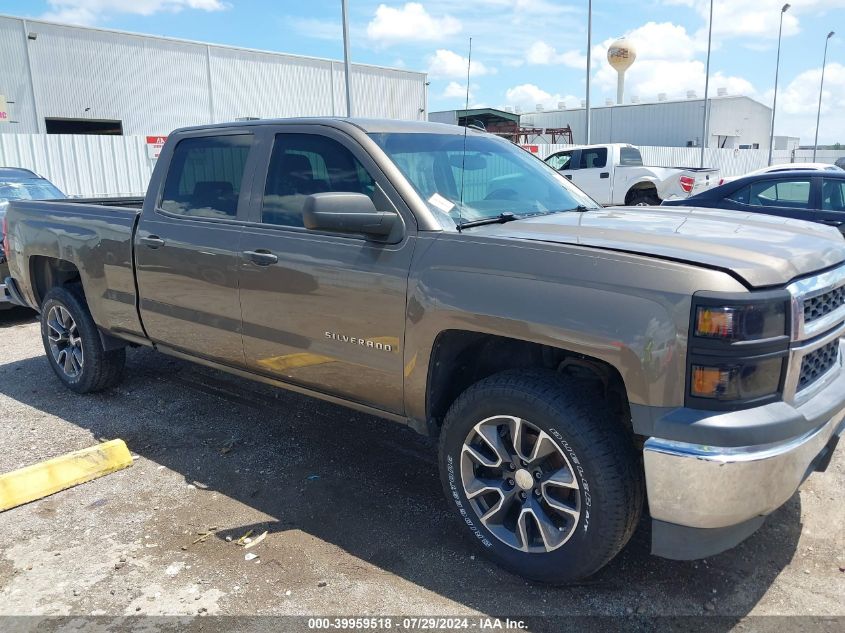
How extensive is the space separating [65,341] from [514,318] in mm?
4177

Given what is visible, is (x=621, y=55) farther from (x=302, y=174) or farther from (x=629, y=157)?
(x=302, y=174)

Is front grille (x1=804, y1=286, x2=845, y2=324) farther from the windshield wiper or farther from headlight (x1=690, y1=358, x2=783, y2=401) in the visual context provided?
the windshield wiper

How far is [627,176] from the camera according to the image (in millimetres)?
16703

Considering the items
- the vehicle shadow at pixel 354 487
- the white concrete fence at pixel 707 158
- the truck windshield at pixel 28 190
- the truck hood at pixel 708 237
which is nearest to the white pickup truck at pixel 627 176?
the white concrete fence at pixel 707 158

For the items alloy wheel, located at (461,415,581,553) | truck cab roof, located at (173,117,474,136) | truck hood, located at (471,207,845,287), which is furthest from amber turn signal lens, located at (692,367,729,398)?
truck cab roof, located at (173,117,474,136)

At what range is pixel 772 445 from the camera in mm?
2332

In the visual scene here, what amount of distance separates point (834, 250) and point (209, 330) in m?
3.28

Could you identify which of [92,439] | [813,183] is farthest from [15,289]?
[813,183]

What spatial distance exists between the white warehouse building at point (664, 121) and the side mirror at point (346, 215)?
127ft

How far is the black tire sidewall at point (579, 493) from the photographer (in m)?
2.57

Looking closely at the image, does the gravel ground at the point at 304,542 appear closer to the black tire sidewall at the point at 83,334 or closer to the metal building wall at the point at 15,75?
the black tire sidewall at the point at 83,334

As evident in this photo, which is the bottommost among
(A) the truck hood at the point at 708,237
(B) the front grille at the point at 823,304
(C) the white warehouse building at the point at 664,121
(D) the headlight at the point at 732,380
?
(D) the headlight at the point at 732,380

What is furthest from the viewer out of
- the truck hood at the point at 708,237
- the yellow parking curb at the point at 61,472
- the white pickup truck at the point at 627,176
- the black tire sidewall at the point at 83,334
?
the white pickup truck at the point at 627,176

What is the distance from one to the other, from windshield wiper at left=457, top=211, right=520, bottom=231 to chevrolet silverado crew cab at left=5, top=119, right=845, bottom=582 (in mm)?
10
